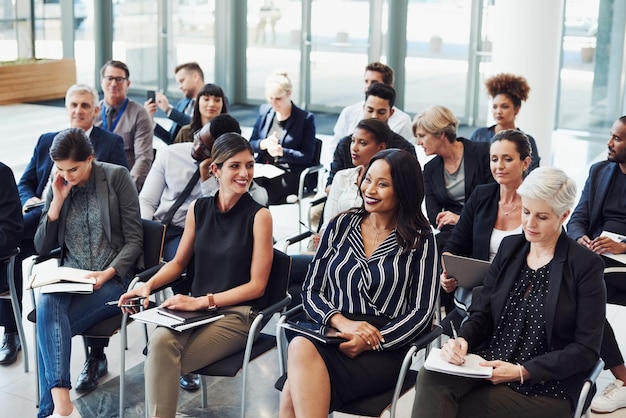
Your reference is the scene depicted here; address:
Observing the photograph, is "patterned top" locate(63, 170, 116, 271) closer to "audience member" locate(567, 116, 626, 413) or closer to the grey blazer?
the grey blazer

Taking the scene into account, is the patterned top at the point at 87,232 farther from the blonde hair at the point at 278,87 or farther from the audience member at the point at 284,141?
the blonde hair at the point at 278,87

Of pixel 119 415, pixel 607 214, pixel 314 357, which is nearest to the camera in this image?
pixel 314 357

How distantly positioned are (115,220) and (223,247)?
71cm

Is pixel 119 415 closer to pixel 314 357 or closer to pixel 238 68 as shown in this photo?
pixel 314 357

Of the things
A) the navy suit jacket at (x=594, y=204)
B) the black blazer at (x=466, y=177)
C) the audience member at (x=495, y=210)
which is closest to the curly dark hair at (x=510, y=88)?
the black blazer at (x=466, y=177)

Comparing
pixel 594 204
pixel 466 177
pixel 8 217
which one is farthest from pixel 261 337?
pixel 594 204

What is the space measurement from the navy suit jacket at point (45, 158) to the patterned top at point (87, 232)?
915 millimetres

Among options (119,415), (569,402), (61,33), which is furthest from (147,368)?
(61,33)

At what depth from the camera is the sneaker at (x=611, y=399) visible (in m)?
4.12

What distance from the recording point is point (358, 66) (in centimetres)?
1335

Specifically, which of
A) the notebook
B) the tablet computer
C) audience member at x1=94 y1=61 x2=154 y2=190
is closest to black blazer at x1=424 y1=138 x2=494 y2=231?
the tablet computer

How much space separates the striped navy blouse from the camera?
342 cm

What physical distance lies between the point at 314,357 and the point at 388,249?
54cm

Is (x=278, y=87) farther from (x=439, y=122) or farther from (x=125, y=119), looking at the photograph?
(x=439, y=122)
